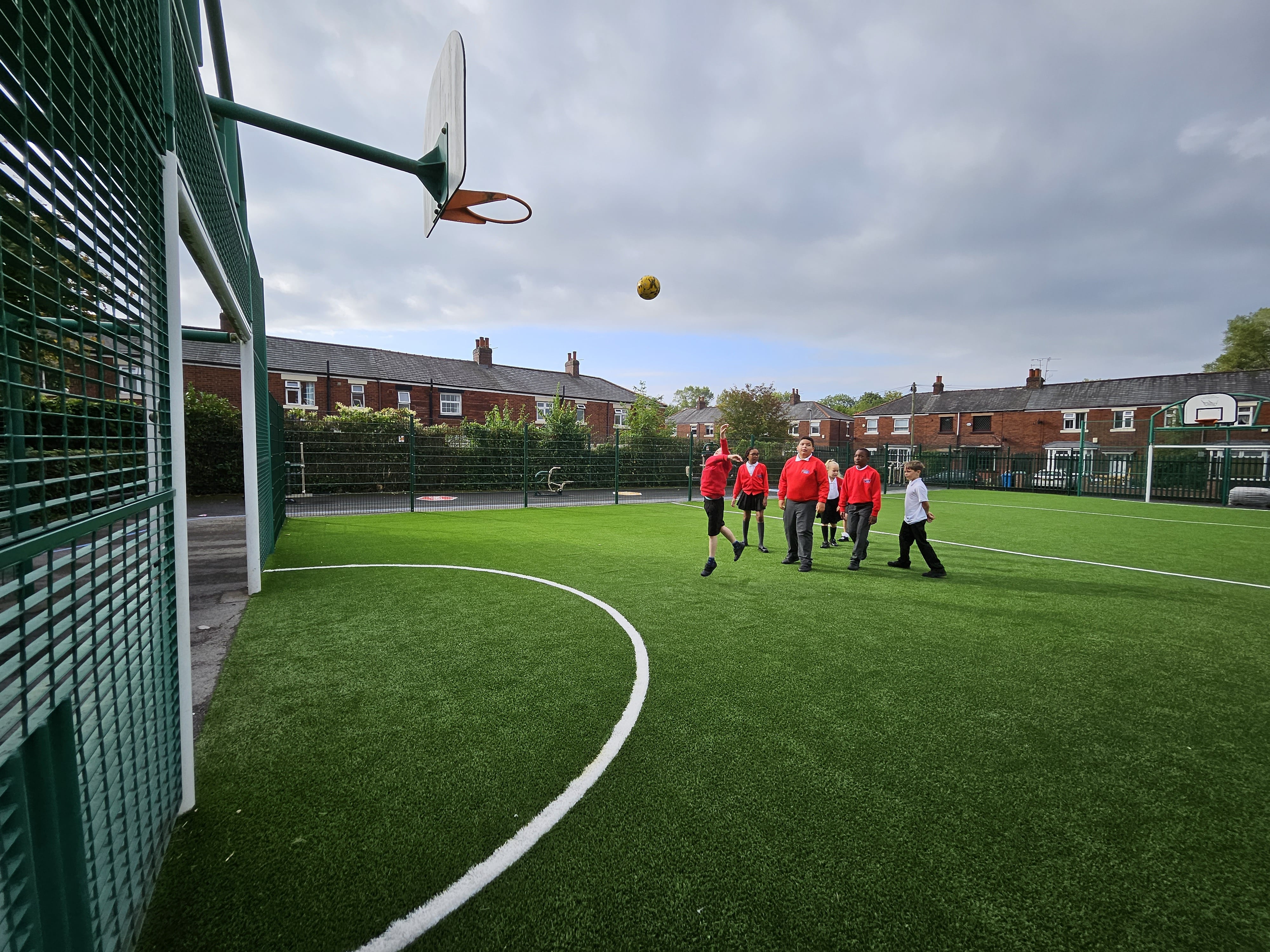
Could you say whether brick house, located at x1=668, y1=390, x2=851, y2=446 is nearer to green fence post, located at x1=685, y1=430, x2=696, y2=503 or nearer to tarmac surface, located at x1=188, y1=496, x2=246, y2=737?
green fence post, located at x1=685, y1=430, x2=696, y2=503

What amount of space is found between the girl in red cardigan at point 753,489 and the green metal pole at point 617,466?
885 cm

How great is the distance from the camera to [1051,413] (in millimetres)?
45438

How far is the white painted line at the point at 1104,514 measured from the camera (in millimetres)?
14625


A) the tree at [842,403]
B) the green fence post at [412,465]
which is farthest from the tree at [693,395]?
the green fence post at [412,465]

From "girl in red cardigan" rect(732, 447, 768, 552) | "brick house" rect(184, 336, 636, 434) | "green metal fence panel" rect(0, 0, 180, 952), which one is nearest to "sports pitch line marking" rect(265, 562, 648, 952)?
"green metal fence panel" rect(0, 0, 180, 952)

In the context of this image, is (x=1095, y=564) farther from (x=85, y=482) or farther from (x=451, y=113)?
(x=85, y=482)

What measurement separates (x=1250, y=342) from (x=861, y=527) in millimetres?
63140

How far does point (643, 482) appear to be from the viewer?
22922mm

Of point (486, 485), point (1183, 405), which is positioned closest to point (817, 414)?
point (1183, 405)

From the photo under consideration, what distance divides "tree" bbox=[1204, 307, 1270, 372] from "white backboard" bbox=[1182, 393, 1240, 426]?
3366 cm

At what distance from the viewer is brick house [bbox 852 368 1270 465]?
1569 inches

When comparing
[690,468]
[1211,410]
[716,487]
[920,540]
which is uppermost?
[1211,410]

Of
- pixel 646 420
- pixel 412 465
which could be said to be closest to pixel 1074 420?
pixel 646 420

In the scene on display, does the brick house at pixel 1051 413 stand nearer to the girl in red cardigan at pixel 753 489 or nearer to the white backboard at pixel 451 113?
the girl in red cardigan at pixel 753 489
